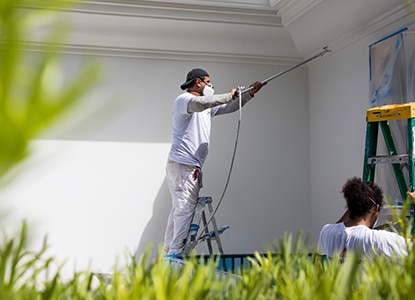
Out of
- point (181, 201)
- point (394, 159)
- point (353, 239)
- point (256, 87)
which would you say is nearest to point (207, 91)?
point (256, 87)

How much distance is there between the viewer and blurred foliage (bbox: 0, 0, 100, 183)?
0.32 metres

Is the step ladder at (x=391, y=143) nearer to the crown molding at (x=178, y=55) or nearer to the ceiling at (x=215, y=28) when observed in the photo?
the ceiling at (x=215, y=28)

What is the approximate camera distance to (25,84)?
33cm

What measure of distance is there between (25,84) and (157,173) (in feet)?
16.3

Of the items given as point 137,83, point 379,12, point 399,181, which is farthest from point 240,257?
point 137,83

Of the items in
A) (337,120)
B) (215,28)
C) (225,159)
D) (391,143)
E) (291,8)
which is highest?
(291,8)

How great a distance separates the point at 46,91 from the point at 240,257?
2.80 metres

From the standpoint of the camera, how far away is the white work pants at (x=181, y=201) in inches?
176

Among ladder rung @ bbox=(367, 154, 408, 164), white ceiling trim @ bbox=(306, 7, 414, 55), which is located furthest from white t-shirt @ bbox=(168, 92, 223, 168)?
ladder rung @ bbox=(367, 154, 408, 164)

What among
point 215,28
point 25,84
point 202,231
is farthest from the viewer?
point 215,28

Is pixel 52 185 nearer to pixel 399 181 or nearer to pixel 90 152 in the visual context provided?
pixel 90 152

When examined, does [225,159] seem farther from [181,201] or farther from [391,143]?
[391,143]

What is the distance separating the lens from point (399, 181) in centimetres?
364

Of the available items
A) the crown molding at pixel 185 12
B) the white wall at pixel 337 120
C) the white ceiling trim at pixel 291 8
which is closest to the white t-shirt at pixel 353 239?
the white wall at pixel 337 120
